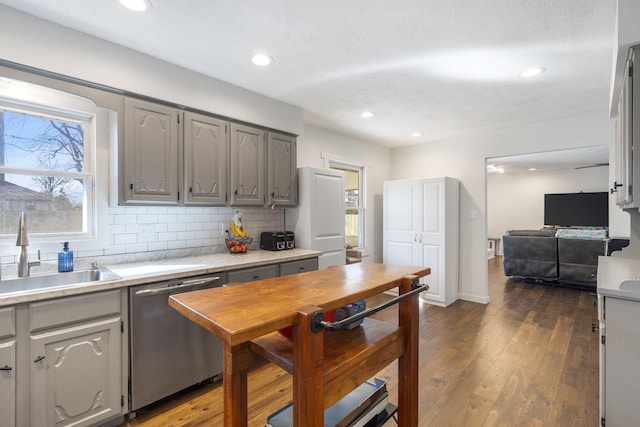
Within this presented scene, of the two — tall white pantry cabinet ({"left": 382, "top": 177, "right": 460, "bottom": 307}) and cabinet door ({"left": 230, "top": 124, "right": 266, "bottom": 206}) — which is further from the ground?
cabinet door ({"left": 230, "top": 124, "right": 266, "bottom": 206})

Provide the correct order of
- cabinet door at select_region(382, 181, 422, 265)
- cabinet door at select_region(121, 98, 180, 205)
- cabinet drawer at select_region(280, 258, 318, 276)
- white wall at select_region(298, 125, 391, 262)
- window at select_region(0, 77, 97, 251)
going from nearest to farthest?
window at select_region(0, 77, 97, 251) < cabinet door at select_region(121, 98, 180, 205) < cabinet drawer at select_region(280, 258, 318, 276) < white wall at select_region(298, 125, 391, 262) < cabinet door at select_region(382, 181, 422, 265)

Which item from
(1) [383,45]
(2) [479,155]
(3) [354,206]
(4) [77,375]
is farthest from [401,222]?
(4) [77,375]

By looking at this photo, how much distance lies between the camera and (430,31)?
6.56 ft

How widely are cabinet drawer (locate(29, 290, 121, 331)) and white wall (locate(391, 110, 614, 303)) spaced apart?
4362mm

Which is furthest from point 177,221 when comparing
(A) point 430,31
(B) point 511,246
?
(B) point 511,246

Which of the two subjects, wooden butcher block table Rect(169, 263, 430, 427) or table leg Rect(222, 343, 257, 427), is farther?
table leg Rect(222, 343, 257, 427)

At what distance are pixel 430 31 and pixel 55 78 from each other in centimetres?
247

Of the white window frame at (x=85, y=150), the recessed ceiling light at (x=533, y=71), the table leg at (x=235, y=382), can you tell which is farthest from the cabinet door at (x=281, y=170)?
→ the recessed ceiling light at (x=533, y=71)

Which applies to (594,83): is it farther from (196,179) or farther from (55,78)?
(55,78)

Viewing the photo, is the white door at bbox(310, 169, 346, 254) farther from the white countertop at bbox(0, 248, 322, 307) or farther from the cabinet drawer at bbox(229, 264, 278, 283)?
the cabinet drawer at bbox(229, 264, 278, 283)

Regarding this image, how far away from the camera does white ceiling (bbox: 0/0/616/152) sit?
70.3 inches

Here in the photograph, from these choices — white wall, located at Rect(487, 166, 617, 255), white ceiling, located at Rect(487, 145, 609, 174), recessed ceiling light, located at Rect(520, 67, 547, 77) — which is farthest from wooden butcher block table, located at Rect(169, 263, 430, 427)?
white wall, located at Rect(487, 166, 617, 255)

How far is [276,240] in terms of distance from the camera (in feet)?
10.5

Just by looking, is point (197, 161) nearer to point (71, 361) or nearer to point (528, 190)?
point (71, 361)
